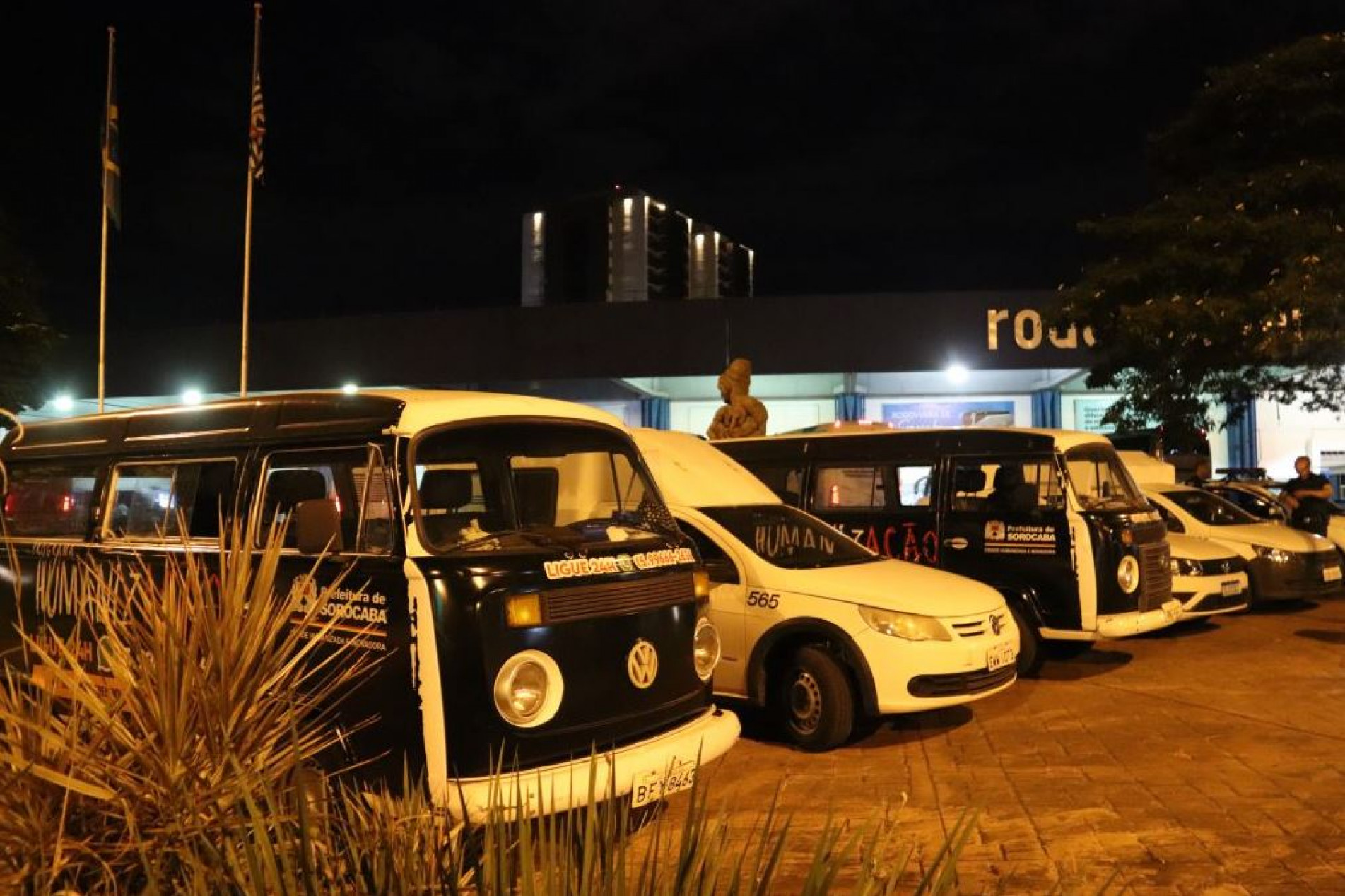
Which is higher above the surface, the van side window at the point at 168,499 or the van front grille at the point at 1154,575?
the van side window at the point at 168,499

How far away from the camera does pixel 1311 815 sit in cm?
540

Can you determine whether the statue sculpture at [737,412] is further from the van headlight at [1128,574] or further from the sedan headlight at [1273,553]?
the sedan headlight at [1273,553]

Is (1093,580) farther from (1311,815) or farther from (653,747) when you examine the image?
(653,747)

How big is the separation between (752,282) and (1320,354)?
94360mm

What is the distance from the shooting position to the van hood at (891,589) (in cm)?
679

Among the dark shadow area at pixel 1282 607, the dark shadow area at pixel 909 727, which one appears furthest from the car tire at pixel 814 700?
the dark shadow area at pixel 1282 607

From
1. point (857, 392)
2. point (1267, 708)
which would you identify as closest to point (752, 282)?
point (857, 392)

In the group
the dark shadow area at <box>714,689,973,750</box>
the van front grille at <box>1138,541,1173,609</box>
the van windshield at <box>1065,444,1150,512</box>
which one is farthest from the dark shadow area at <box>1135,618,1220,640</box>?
the dark shadow area at <box>714,689,973,750</box>

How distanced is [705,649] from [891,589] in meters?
2.07

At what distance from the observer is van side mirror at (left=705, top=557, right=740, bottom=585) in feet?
24.0

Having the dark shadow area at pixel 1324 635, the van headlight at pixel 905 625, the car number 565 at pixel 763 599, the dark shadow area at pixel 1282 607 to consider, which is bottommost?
the dark shadow area at pixel 1324 635

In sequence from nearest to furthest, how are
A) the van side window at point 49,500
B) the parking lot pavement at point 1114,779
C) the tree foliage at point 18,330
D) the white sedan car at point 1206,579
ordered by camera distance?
the parking lot pavement at point 1114,779 → the van side window at point 49,500 → the white sedan car at point 1206,579 → the tree foliage at point 18,330

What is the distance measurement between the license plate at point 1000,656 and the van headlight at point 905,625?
15.4 inches

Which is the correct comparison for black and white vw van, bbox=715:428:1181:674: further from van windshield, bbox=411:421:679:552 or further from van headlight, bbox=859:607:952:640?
van windshield, bbox=411:421:679:552
